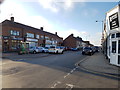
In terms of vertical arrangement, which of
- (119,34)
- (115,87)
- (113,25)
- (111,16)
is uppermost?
(111,16)

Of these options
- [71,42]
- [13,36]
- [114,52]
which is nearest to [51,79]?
[114,52]

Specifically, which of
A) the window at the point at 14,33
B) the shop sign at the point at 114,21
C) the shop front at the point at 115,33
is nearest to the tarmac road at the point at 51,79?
the shop front at the point at 115,33

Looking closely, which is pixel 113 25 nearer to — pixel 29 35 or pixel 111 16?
pixel 111 16

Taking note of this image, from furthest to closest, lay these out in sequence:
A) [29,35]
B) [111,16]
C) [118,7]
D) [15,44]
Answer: [29,35] → [15,44] → [111,16] → [118,7]

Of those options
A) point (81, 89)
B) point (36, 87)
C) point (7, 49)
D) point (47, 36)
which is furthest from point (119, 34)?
point (47, 36)

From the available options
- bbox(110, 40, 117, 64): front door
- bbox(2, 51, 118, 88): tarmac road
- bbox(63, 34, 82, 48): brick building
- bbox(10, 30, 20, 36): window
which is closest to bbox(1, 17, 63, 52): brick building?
bbox(10, 30, 20, 36): window

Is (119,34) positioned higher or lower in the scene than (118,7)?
lower

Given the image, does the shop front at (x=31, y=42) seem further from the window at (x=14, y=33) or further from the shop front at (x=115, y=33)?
the shop front at (x=115, y=33)

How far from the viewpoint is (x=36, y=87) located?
489cm

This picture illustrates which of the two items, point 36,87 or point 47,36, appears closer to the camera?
point 36,87

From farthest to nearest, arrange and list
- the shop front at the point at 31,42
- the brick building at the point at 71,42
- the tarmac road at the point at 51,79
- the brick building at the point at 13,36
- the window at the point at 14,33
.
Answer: the brick building at the point at 71,42 < the shop front at the point at 31,42 < the window at the point at 14,33 < the brick building at the point at 13,36 < the tarmac road at the point at 51,79

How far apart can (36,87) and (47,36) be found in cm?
4696

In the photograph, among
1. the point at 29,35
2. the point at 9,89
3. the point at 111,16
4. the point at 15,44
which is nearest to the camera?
the point at 9,89

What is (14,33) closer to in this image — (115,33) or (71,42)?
(115,33)
